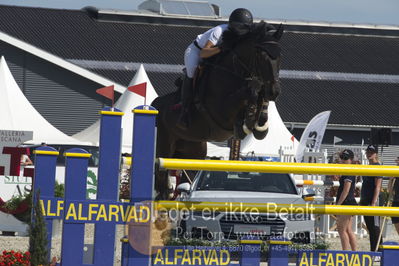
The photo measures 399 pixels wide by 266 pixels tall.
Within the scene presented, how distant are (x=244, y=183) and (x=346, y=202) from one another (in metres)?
1.19

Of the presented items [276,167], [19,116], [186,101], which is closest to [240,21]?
[186,101]

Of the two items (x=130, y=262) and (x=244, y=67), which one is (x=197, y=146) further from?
(x=130, y=262)

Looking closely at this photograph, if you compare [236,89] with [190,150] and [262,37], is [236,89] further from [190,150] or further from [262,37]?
[190,150]

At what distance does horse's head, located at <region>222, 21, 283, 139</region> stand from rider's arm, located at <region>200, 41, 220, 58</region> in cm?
18

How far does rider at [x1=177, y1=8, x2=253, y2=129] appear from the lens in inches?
288

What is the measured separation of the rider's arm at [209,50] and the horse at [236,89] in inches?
2.1

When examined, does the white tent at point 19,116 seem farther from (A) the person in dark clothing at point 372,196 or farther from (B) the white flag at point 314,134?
(A) the person in dark clothing at point 372,196

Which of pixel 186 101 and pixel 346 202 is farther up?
pixel 186 101

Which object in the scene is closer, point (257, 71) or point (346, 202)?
point (257, 71)

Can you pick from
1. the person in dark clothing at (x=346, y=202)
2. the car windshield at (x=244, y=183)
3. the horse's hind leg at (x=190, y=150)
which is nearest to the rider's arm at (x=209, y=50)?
the horse's hind leg at (x=190, y=150)

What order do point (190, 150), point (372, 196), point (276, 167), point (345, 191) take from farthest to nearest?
1. point (345, 191)
2. point (372, 196)
3. point (190, 150)
4. point (276, 167)

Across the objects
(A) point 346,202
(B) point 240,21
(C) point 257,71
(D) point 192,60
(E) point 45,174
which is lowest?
(E) point 45,174

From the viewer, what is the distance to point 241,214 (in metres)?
8.96

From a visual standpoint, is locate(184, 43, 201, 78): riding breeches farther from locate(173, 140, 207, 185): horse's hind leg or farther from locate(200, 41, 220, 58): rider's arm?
locate(173, 140, 207, 185): horse's hind leg
